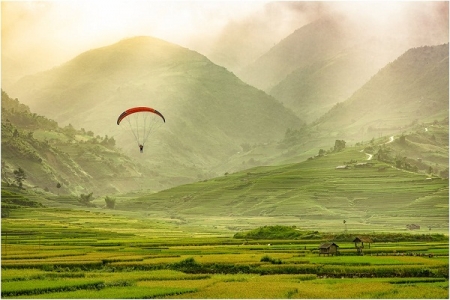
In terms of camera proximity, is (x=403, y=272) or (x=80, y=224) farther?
(x=80, y=224)

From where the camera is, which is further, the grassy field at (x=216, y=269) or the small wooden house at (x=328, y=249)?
the small wooden house at (x=328, y=249)

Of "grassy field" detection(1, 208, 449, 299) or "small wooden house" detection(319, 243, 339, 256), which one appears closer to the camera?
"grassy field" detection(1, 208, 449, 299)

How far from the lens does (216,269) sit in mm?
72125

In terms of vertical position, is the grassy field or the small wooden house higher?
the small wooden house

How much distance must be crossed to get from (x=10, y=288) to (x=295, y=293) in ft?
78.6

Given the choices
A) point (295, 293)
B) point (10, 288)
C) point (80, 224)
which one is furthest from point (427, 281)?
point (80, 224)

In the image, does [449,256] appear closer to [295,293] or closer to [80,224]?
[295,293]

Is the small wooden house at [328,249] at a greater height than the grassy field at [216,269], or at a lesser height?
greater

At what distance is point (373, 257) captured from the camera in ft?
262

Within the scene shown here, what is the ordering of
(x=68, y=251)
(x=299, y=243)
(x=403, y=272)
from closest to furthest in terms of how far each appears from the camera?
(x=403, y=272)
(x=68, y=251)
(x=299, y=243)

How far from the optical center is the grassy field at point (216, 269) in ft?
183

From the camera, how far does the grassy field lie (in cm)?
5588

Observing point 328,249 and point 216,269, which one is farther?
point 328,249

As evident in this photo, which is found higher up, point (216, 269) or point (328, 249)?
point (328, 249)
